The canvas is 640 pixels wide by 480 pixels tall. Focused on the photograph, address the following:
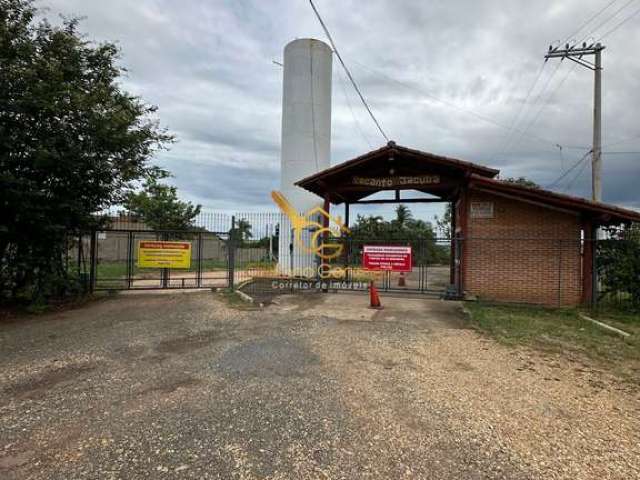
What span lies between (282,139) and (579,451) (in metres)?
15.2

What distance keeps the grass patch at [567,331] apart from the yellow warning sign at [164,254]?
904 cm

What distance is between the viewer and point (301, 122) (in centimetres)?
1587

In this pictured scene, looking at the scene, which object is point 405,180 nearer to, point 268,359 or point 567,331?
point 567,331

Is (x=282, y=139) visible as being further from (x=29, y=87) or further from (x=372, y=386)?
(x=372, y=386)

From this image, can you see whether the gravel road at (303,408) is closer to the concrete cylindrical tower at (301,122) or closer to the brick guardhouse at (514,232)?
the brick guardhouse at (514,232)

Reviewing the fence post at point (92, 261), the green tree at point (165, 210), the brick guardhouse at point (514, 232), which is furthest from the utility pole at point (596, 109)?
the green tree at point (165, 210)

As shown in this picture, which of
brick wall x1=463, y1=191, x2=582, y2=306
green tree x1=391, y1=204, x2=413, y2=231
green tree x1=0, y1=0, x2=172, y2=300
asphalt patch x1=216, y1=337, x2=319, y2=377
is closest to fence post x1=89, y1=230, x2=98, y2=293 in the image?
green tree x1=0, y1=0, x2=172, y2=300

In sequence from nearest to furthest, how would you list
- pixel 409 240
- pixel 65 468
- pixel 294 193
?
pixel 65 468
pixel 409 240
pixel 294 193

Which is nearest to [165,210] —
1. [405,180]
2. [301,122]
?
[301,122]

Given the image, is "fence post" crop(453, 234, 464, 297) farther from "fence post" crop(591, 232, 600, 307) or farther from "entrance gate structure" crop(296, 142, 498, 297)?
"fence post" crop(591, 232, 600, 307)

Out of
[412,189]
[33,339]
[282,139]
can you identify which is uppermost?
[282,139]

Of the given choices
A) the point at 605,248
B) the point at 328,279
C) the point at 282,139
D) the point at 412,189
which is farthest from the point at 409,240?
the point at 282,139

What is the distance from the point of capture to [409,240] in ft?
40.3

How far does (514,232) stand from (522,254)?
69 centimetres
